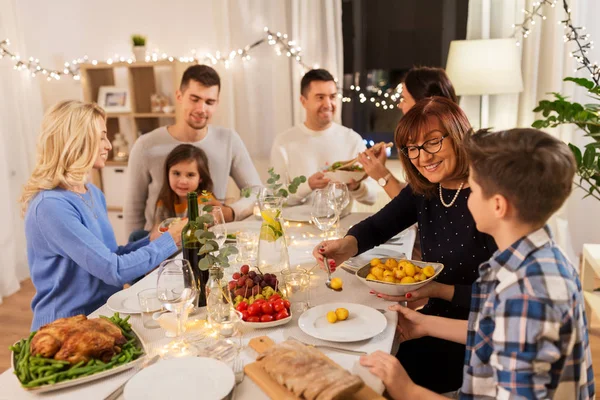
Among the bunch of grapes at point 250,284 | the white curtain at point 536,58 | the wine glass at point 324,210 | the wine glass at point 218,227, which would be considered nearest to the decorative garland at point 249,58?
the white curtain at point 536,58

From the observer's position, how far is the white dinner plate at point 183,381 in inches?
41.8

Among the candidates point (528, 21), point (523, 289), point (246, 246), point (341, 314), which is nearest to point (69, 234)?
point (246, 246)

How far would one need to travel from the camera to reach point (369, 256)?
1953mm

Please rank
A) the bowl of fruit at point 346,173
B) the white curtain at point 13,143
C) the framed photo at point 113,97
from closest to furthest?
the bowl of fruit at point 346,173, the white curtain at point 13,143, the framed photo at point 113,97

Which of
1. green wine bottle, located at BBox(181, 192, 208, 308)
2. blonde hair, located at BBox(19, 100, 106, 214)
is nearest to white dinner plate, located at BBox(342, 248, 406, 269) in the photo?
green wine bottle, located at BBox(181, 192, 208, 308)

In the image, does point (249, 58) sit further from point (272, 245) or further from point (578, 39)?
point (272, 245)

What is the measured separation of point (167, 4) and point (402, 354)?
12.0ft

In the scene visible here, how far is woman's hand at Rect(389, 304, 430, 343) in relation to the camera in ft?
4.78

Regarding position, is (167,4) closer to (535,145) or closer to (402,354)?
(402,354)

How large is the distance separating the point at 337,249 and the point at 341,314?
469mm

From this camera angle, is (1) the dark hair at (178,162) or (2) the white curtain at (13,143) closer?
(1) the dark hair at (178,162)

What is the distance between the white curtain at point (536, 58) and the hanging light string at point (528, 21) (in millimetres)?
23

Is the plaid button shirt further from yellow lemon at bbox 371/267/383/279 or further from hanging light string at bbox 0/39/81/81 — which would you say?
hanging light string at bbox 0/39/81/81

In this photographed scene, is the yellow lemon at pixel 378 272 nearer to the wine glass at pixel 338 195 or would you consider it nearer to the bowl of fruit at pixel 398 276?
the bowl of fruit at pixel 398 276
